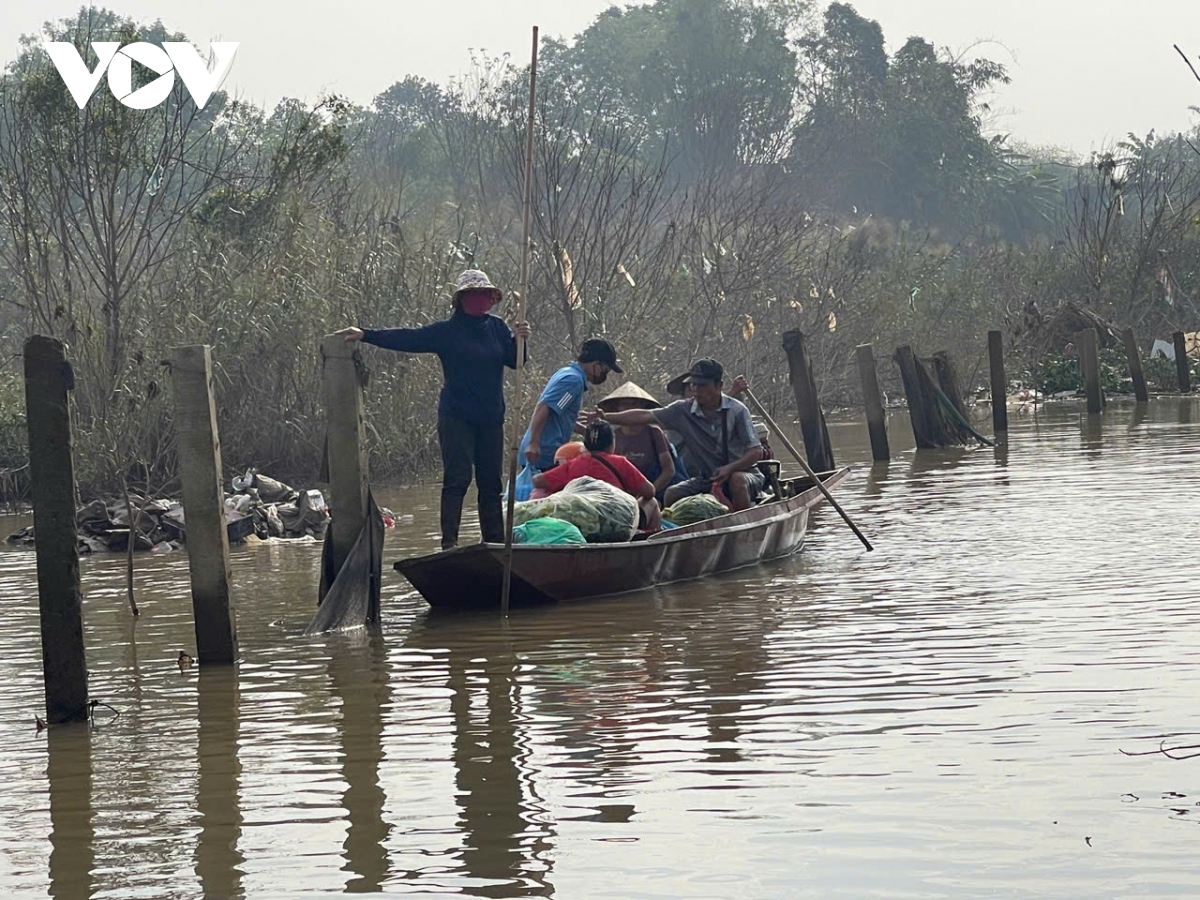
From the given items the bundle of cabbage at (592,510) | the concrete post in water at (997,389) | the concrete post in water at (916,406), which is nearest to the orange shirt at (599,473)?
the bundle of cabbage at (592,510)

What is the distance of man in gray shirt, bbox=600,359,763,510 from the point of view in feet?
43.7

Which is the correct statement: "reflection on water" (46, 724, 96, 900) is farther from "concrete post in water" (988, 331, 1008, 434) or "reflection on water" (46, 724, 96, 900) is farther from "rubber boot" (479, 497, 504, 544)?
"concrete post in water" (988, 331, 1008, 434)

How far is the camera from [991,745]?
22.2 feet

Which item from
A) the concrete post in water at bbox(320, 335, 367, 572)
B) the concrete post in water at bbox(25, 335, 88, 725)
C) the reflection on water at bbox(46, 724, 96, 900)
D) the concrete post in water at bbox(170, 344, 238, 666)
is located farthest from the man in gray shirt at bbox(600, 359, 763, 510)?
the reflection on water at bbox(46, 724, 96, 900)

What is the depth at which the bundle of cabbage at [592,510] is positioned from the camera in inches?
449

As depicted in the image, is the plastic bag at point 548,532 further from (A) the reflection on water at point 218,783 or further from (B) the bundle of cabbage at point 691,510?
(A) the reflection on water at point 218,783

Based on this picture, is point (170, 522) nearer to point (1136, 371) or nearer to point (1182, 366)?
point (1136, 371)

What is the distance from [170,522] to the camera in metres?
16.0

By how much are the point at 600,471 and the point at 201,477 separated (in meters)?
3.09

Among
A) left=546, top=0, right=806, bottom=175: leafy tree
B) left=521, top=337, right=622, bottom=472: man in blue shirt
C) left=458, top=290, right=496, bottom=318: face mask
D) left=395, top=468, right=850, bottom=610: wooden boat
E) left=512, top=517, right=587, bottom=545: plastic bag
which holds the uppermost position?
left=546, top=0, right=806, bottom=175: leafy tree

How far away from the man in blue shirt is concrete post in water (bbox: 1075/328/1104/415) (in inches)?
695

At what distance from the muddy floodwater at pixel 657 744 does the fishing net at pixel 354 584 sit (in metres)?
0.15

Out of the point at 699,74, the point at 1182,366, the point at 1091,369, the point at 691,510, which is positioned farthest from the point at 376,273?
the point at 699,74

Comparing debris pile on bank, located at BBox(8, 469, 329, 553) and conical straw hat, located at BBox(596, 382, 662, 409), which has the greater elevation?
conical straw hat, located at BBox(596, 382, 662, 409)
